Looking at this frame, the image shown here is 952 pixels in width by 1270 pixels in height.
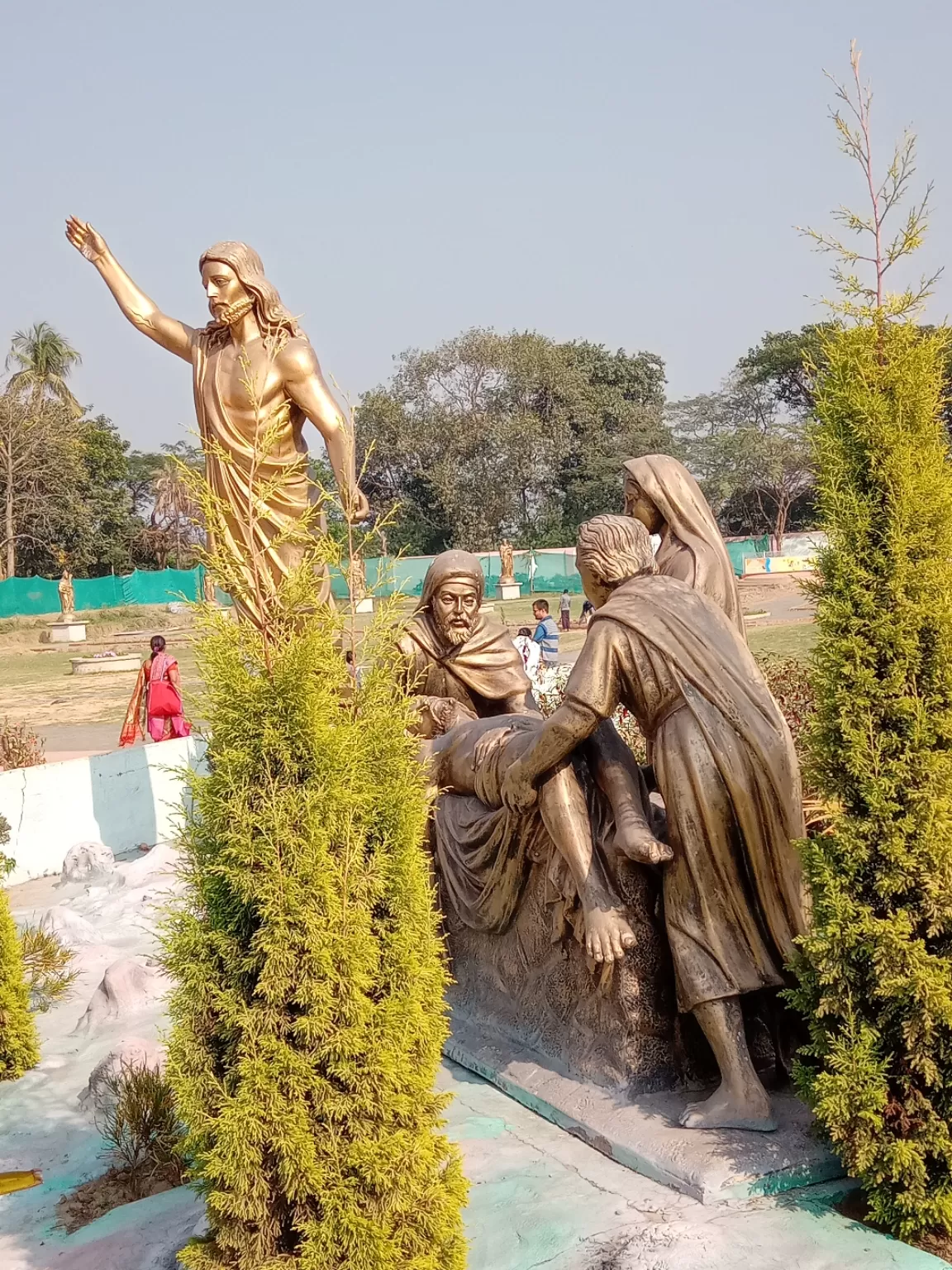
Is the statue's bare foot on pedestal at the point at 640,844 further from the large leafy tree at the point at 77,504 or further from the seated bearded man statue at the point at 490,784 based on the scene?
the large leafy tree at the point at 77,504

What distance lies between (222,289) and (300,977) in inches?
163

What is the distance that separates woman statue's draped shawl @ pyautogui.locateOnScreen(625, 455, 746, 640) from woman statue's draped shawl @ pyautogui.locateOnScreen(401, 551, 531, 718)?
842mm

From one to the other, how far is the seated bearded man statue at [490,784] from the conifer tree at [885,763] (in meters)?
0.64

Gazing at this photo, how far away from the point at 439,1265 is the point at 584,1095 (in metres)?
1.09

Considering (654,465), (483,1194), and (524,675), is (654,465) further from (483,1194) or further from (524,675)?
(483,1194)

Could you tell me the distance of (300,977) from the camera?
2578 mm

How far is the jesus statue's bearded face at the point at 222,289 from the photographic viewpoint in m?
5.77

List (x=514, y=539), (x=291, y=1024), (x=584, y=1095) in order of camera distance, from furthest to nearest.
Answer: (x=514, y=539)
(x=584, y=1095)
(x=291, y=1024)

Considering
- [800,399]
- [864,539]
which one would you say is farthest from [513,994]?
[800,399]

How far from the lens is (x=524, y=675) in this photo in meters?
4.99

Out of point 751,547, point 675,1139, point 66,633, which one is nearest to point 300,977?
point 675,1139

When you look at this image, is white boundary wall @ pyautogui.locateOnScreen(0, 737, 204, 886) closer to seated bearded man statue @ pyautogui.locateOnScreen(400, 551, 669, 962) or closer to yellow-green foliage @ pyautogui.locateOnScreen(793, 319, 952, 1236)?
seated bearded man statue @ pyautogui.locateOnScreen(400, 551, 669, 962)

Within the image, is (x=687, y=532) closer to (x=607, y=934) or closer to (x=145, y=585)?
(x=607, y=934)

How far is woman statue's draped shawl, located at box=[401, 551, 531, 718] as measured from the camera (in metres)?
4.81
